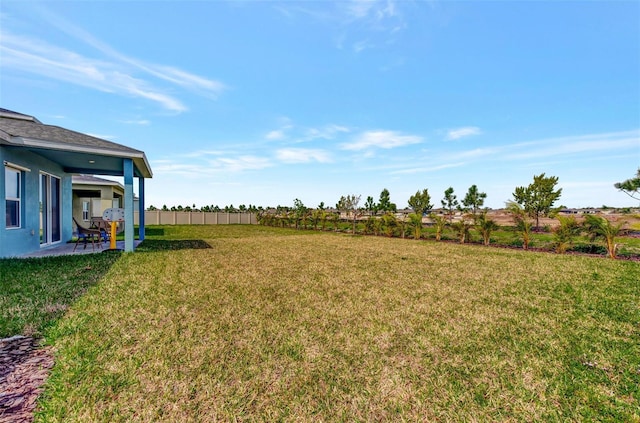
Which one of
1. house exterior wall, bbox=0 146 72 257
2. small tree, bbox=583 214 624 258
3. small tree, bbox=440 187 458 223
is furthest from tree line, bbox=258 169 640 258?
house exterior wall, bbox=0 146 72 257

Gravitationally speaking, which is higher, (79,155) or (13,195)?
(79,155)

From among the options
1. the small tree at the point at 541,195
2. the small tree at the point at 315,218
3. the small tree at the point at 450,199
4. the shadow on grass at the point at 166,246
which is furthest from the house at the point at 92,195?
the small tree at the point at 450,199

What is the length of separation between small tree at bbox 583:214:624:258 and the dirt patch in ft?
40.4

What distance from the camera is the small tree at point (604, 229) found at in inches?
334

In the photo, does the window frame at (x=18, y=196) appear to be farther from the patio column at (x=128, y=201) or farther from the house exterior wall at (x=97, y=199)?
the house exterior wall at (x=97, y=199)

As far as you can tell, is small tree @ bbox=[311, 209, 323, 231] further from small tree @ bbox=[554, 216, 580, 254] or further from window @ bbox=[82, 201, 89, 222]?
window @ bbox=[82, 201, 89, 222]

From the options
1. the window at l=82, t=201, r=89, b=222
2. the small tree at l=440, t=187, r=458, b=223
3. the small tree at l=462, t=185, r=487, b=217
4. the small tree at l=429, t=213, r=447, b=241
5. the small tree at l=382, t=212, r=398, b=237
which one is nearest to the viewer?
the small tree at l=429, t=213, r=447, b=241

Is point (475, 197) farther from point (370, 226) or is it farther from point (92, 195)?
point (92, 195)

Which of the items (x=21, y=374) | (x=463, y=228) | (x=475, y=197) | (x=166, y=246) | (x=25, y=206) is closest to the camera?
(x=21, y=374)

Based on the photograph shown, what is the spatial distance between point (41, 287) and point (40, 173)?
20.9 feet

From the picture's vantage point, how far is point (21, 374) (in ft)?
7.34

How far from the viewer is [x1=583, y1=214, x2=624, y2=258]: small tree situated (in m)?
8.49

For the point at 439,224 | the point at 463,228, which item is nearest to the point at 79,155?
the point at 439,224

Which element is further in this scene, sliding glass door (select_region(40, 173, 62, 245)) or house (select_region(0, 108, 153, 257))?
sliding glass door (select_region(40, 173, 62, 245))
